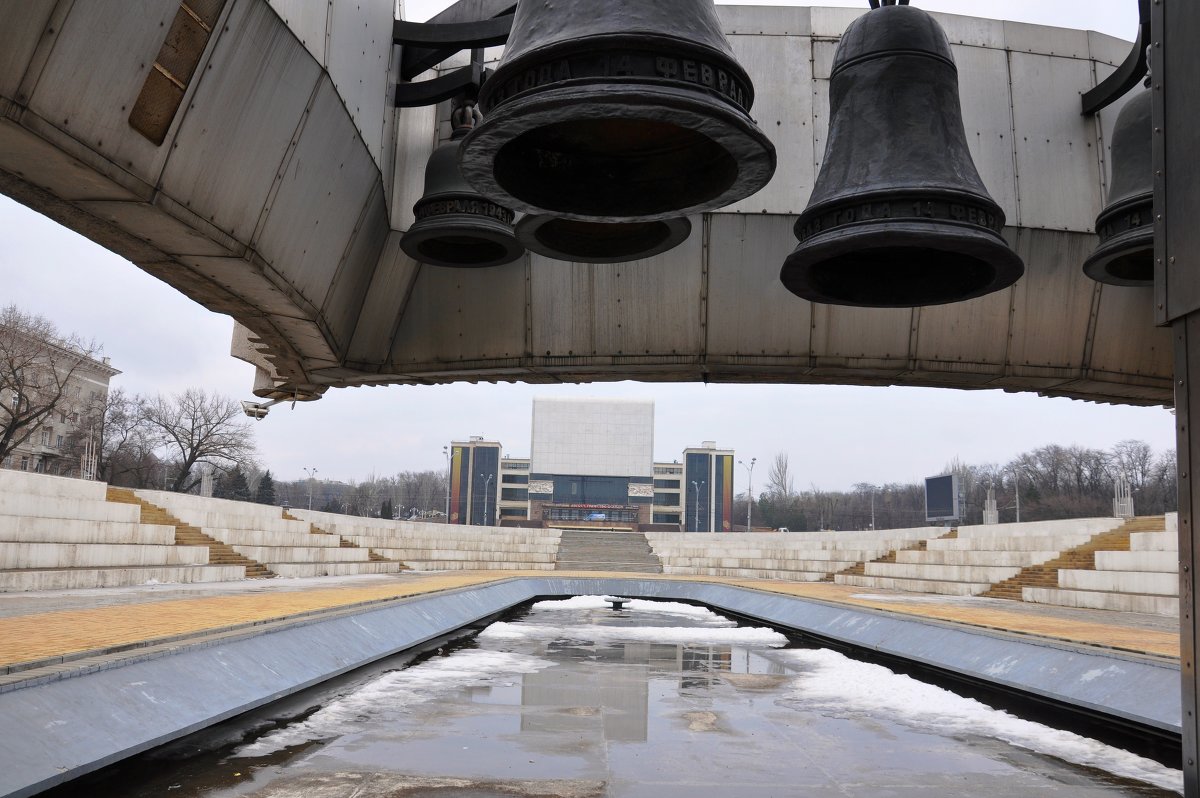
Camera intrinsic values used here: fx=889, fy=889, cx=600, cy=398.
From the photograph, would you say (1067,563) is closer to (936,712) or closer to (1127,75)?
(1127,75)

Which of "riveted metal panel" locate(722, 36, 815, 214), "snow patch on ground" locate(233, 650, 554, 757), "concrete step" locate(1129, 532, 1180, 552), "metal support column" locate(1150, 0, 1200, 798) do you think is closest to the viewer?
"metal support column" locate(1150, 0, 1200, 798)

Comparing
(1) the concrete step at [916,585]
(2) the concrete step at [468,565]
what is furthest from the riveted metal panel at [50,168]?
(2) the concrete step at [468,565]

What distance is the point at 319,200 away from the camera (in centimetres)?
716

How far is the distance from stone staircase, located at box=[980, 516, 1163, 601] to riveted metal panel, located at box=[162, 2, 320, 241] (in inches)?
589

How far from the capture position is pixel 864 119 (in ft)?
14.7

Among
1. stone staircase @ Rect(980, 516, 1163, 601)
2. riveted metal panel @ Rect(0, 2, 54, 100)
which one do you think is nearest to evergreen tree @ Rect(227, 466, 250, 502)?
stone staircase @ Rect(980, 516, 1163, 601)

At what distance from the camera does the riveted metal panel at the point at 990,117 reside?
8.62 meters

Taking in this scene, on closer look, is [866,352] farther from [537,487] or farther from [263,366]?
[537,487]

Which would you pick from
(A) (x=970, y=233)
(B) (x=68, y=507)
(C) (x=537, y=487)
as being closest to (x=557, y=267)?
(A) (x=970, y=233)

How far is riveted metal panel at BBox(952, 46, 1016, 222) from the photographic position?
862cm

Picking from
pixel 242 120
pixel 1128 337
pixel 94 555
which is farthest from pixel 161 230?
pixel 94 555

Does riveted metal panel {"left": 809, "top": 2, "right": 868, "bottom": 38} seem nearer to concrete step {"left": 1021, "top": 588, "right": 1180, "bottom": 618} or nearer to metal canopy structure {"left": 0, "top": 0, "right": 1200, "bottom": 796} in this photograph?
metal canopy structure {"left": 0, "top": 0, "right": 1200, "bottom": 796}

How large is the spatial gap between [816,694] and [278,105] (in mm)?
5701

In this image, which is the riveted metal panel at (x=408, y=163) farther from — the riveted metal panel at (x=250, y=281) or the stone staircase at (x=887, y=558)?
the stone staircase at (x=887, y=558)
